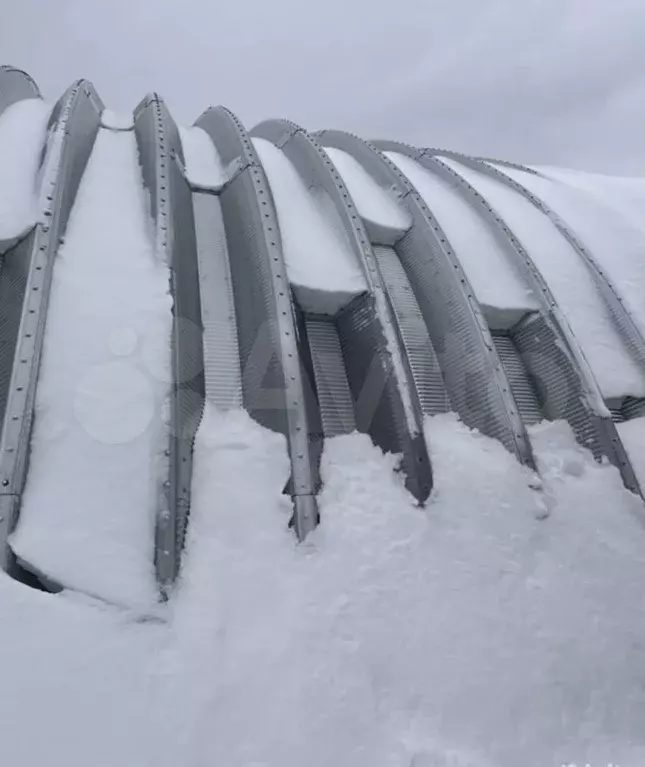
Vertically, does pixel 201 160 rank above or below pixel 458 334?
above

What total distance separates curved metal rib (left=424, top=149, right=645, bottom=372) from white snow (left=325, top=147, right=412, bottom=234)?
8.27ft

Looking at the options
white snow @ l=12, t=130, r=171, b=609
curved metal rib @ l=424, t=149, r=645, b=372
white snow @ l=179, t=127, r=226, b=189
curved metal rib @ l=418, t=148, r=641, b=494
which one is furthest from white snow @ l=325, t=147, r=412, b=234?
white snow @ l=12, t=130, r=171, b=609

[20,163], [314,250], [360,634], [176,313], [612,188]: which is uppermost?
[612,188]

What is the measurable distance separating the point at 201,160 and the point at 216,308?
10.2 feet

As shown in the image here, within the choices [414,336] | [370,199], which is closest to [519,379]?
[414,336]

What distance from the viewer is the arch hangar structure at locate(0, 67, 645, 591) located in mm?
4996

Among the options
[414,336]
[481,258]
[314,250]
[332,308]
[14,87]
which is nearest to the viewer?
[332,308]

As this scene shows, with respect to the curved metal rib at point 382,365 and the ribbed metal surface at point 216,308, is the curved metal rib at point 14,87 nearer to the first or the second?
the ribbed metal surface at point 216,308

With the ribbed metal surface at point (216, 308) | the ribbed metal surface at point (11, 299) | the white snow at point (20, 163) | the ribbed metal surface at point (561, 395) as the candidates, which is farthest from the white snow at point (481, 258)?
the white snow at point (20, 163)

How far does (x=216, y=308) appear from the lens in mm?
5941

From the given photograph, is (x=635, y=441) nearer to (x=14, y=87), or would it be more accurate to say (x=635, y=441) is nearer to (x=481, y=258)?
(x=481, y=258)

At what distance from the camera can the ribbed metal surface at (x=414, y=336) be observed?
6000 mm

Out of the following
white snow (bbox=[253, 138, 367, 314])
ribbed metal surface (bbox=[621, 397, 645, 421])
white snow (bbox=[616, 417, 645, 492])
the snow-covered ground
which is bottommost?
the snow-covered ground

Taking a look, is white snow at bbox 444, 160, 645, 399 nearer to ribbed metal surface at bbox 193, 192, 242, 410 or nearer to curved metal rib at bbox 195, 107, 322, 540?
curved metal rib at bbox 195, 107, 322, 540
